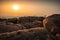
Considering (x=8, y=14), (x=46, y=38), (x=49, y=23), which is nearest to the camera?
(x=46, y=38)

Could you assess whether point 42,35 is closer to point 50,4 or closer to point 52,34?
point 52,34

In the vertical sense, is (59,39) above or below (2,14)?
below

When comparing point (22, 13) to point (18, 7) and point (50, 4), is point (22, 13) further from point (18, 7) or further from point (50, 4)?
point (50, 4)

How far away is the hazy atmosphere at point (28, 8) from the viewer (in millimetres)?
2088

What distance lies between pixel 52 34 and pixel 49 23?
0.17 meters

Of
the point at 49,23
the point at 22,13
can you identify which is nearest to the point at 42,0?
the point at 22,13

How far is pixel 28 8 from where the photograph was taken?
6.91 feet

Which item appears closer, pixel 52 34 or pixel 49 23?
pixel 52 34

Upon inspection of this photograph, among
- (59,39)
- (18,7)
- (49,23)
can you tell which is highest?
(18,7)

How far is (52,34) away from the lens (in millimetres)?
1124

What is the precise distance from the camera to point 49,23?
1261 mm

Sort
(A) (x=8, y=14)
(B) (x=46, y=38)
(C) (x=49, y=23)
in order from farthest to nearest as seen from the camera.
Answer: (A) (x=8, y=14) → (C) (x=49, y=23) → (B) (x=46, y=38)

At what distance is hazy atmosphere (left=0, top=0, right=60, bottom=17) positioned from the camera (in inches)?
82.2

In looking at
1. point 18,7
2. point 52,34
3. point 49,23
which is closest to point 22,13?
point 18,7
